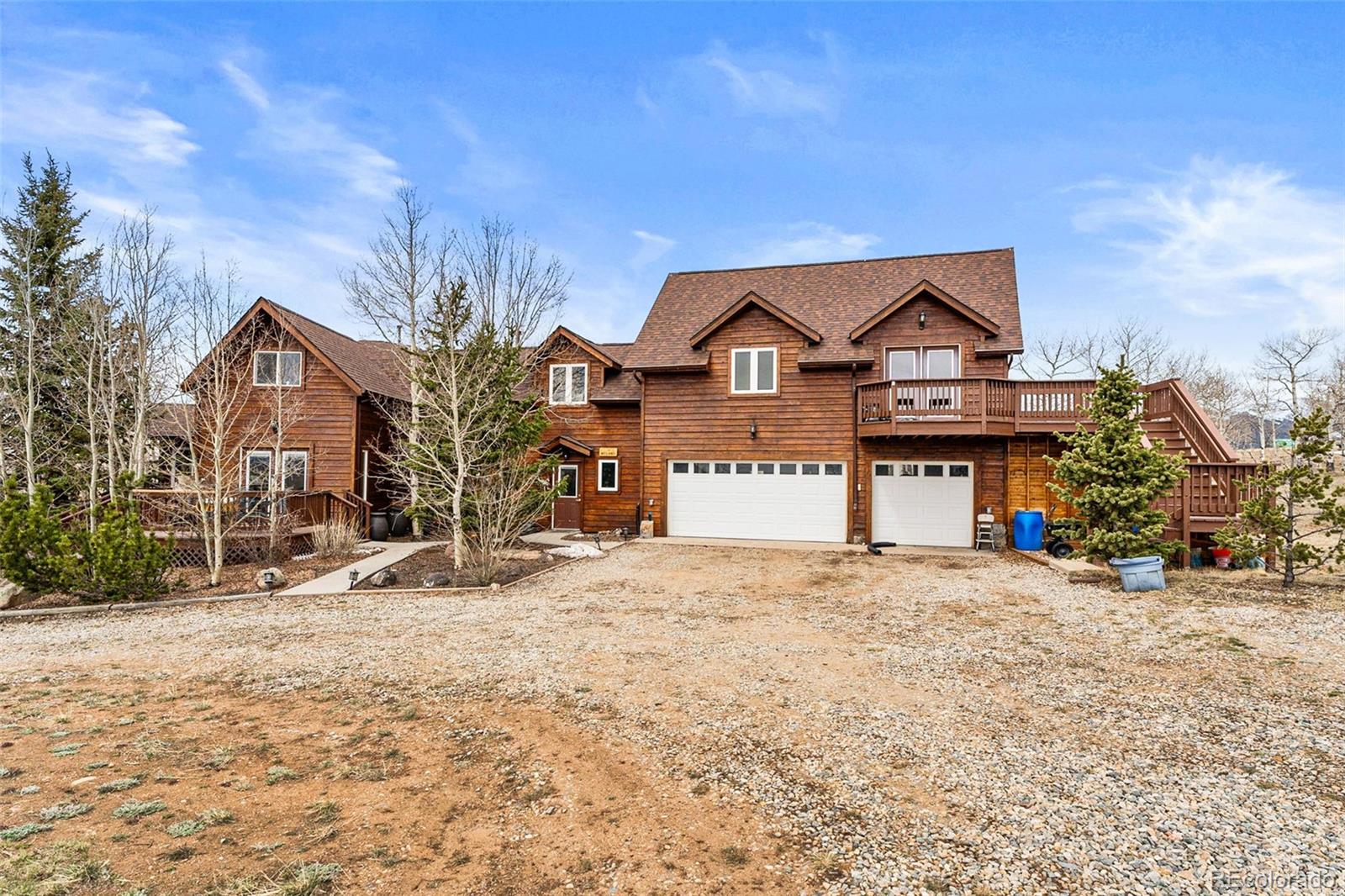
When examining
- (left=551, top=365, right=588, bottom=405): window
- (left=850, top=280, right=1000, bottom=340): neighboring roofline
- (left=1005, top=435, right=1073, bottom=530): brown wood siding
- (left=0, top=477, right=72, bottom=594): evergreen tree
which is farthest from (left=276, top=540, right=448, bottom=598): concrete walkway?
(left=1005, top=435, right=1073, bottom=530): brown wood siding

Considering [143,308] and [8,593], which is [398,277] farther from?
[8,593]

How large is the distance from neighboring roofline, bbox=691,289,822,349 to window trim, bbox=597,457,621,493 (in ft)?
13.8

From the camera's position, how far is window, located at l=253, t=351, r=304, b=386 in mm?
17219

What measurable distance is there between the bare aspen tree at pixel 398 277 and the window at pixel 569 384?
4.04 meters

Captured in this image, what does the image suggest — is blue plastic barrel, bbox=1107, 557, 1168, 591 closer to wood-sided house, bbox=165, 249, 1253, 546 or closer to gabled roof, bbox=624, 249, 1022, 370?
wood-sided house, bbox=165, 249, 1253, 546

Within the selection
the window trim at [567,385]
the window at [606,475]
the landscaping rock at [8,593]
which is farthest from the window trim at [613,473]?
the landscaping rock at [8,593]

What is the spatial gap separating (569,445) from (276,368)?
8.72m

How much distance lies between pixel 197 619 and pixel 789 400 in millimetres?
13038

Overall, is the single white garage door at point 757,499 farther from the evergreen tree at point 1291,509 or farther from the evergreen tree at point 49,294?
the evergreen tree at point 49,294

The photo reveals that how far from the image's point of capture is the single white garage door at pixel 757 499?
15.8 m

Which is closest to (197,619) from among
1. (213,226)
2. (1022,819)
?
(1022,819)

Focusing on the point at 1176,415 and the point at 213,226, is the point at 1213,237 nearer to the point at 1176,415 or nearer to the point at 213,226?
the point at 1176,415

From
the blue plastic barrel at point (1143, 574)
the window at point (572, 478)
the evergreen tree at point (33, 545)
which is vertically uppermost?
the window at point (572, 478)

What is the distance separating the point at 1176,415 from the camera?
12.4 metres
